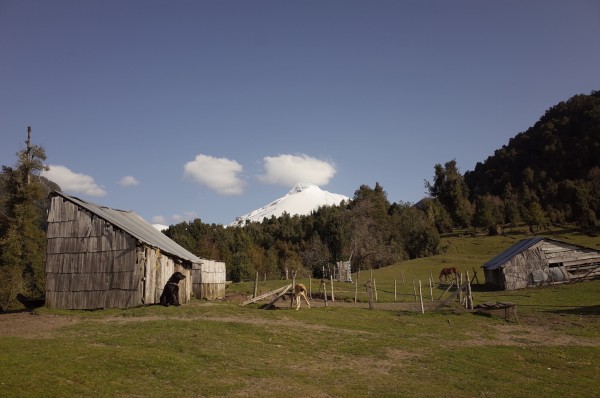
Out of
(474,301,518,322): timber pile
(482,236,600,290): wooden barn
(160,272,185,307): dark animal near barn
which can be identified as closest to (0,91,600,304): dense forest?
(482,236,600,290): wooden barn

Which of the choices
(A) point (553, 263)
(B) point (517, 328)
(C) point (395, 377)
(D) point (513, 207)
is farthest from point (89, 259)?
(D) point (513, 207)

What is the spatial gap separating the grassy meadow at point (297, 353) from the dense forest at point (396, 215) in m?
24.3

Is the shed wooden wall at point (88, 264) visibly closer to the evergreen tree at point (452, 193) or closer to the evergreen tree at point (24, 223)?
the evergreen tree at point (24, 223)

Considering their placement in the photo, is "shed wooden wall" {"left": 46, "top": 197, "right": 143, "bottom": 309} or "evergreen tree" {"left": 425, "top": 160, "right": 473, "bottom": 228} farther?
"evergreen tree" {"left": 425, "top": 160, "right": 473, "bottom": 228}

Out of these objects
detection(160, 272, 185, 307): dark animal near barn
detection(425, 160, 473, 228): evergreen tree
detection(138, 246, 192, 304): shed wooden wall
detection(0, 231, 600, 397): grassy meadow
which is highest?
detection(425, 160, 473, 228): evergreen tree

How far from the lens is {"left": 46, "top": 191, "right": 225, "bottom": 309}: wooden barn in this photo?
2733cm

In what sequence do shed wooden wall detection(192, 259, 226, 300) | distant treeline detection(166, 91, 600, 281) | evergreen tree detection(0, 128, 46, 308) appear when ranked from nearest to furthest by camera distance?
shed wooden wall detection(192, 259, 226, 300) → evergreen tree detection(0, 128, 46, 308) → distant treeline detection(166, 91, 600, 281)

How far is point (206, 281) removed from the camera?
37969mm

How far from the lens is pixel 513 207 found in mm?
100188

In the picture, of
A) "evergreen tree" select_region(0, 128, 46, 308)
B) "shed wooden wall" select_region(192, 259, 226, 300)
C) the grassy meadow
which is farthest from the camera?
"evergreen tree" select_region(0, 128, 46, 308)

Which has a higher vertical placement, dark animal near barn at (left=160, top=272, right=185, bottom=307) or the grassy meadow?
dark animal near barn at (left=160, top=272, right=185, bottom=307)

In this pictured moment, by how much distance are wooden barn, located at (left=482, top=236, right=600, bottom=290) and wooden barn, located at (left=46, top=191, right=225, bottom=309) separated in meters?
36.1

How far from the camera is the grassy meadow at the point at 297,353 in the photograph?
478 inches

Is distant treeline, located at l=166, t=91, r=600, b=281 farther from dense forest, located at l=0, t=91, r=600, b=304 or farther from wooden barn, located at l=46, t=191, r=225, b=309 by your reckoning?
wooden barn, located at l=46, t=191, r=225, b=309
